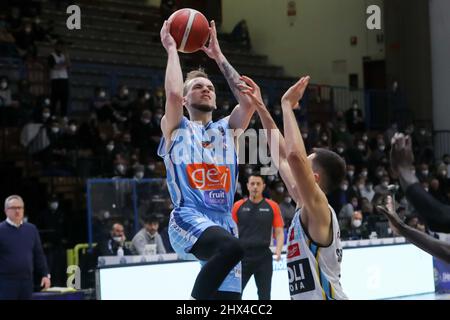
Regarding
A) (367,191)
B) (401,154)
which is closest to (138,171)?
(367,191)

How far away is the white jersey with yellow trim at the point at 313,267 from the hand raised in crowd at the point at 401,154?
944 millimetres

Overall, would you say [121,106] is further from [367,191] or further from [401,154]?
[401,154]

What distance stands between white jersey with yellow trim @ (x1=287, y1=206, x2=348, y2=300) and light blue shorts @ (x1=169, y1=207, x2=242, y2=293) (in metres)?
0.80

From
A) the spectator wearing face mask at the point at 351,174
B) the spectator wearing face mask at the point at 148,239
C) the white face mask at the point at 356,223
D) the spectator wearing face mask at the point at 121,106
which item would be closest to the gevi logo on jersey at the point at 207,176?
the spectator wearing face mask at the point at 148,239

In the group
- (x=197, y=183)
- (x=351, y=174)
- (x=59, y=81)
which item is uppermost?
(x=59, y=81)

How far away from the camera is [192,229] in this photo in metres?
5.22

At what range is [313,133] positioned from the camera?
18422 millimetres

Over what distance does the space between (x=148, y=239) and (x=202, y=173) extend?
634 centimetres

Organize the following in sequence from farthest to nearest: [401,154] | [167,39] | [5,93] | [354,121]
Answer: [354,121], [5,93], [167,39], [401,154]

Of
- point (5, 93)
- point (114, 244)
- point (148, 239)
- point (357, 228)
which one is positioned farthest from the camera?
point (5, 93)

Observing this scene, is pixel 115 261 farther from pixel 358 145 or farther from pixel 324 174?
pixel 358 145

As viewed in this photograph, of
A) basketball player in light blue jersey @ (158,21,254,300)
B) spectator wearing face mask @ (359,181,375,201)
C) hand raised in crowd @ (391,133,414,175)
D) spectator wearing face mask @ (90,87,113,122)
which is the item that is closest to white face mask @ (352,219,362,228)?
spectator wearing face mask @ (359,181,375,201)

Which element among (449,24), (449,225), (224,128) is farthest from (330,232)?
(449,24)

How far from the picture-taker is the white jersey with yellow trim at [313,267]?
14.7ft
